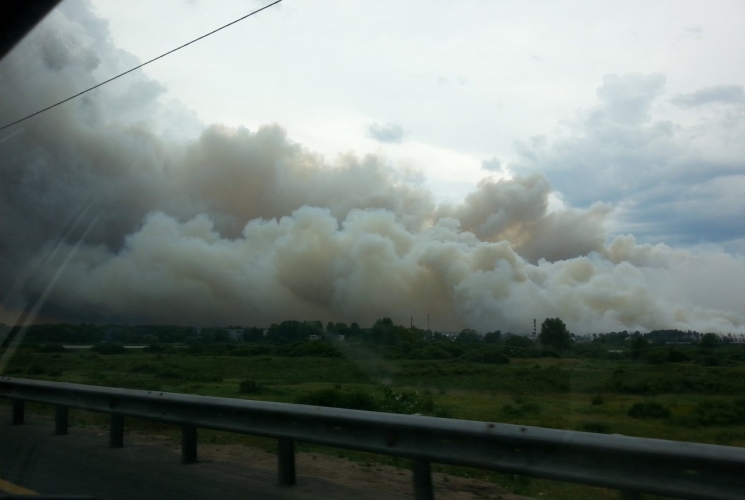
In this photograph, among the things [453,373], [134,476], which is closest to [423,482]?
[134,476]

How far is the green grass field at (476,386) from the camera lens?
9891 millimetres

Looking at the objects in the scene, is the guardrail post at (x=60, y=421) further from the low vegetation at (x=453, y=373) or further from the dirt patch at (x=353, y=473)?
the low vegetation at (x=453, y=373)

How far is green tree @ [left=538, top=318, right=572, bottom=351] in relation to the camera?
20.0 m

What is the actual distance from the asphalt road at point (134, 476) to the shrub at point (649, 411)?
6319 mm

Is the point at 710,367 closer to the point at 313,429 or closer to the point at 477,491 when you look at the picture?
the point at 477,491

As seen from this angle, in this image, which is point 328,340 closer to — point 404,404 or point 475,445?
point 404,404

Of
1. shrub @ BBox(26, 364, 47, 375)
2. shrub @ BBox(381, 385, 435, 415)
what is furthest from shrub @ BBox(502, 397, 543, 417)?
shrub @ BBox(26, 364, 47, 375)

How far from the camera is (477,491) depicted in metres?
6.61

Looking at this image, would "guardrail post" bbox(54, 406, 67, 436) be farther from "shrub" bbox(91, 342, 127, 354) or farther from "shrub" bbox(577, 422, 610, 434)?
"shrub" bbox(91, 342, 127, 354)

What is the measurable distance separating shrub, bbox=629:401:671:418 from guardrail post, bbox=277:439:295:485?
6.56 metres

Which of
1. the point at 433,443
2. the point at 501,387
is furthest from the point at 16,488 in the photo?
the point at 501,387

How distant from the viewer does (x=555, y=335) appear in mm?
20797

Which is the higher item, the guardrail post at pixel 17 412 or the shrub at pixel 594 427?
the guardrail post at pixel 17 412

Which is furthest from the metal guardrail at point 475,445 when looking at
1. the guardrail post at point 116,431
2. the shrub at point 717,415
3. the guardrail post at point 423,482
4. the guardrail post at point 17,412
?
the shrub at point 717,415
